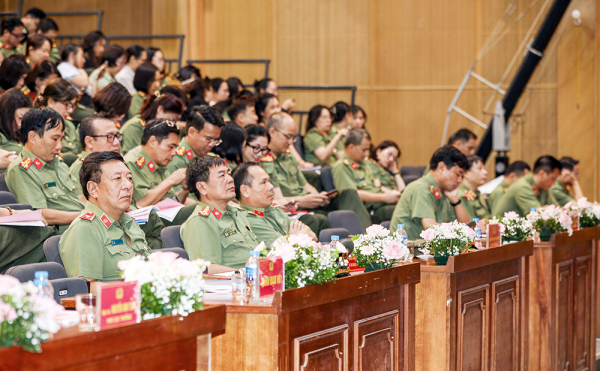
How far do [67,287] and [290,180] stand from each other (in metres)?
2.76

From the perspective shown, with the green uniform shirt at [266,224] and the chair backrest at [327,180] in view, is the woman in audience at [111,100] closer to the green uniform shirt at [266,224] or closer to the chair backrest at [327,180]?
the green uniform shirt at [266,224]

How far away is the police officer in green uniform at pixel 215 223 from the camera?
2.82 metres

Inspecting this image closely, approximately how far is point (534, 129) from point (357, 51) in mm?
1985

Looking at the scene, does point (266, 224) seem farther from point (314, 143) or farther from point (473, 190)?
point (314, 143)

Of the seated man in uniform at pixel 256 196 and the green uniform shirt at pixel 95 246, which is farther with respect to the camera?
the seated man in uniform at pixel 256 196

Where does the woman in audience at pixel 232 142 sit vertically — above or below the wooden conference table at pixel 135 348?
above

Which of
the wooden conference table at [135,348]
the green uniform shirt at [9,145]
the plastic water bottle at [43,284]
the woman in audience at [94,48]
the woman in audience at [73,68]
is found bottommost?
the wooden conference table at [135,348]

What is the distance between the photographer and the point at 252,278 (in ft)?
6.36

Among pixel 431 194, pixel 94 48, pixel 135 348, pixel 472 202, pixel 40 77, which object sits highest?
pixel 94 48

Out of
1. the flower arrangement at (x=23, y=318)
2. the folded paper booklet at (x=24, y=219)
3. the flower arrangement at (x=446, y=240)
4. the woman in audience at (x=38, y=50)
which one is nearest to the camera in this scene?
the flower arrangement at (x=23, y=318)

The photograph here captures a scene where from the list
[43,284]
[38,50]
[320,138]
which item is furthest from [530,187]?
[43,284]

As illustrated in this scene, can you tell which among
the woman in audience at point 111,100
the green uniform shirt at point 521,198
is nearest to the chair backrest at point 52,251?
the woman in audience at point 111,100

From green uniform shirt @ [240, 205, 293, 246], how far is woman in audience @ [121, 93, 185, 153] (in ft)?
3.50

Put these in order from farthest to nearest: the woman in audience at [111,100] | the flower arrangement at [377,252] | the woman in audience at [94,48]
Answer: the woman in audience at [94,48]
the woman in audience at [111,100]
the flower arrangement at [377,252]
